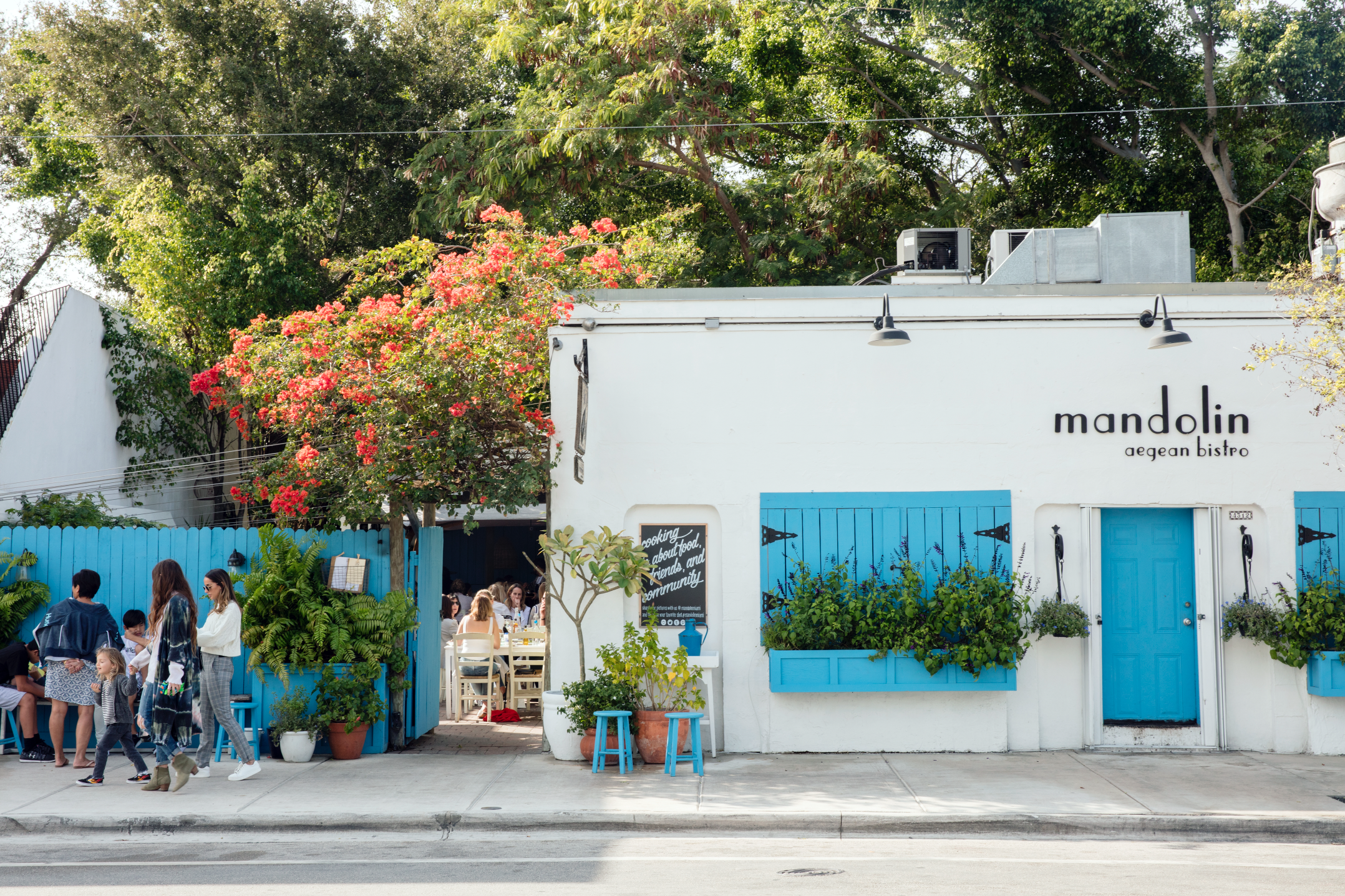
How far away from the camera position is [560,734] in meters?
9.72

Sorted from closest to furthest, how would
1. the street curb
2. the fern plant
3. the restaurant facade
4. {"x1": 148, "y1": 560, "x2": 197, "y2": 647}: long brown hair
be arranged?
the street curb → {"x1": 148, "y1": 560, "x2": 197, "y2": 647}: long brown hair → the fern plant → the restaurant facade

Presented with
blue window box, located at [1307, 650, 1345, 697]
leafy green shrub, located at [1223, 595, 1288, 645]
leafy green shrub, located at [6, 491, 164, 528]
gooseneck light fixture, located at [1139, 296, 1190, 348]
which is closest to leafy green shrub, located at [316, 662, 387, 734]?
leafy green shrub, located at [6, 491, 164, 528]

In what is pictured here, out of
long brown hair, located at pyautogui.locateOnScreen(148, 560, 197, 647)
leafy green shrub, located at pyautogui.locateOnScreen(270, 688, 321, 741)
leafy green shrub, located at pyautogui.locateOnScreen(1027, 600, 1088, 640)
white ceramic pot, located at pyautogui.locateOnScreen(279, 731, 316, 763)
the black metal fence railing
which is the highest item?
the black metal fence railing

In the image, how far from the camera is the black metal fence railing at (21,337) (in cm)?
1429

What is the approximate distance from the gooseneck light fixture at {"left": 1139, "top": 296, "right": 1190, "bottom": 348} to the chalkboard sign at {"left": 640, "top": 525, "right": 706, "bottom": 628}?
4437mm

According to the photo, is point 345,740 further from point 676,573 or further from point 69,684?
point 676,573

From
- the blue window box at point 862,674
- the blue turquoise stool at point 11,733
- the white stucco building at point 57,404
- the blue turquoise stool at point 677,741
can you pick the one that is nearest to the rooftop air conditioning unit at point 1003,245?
the blue window box at point 862,674

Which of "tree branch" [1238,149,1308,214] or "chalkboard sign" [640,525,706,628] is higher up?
"tree branch" [1238,149,1308,214]

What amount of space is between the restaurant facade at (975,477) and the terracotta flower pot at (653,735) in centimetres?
82

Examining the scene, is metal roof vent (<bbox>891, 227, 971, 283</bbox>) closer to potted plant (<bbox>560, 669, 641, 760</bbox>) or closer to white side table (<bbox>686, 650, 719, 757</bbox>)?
white side table (<bbox>686, 650, 719, 757</bbox>)

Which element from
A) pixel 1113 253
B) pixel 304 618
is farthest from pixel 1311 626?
pixel 304 618

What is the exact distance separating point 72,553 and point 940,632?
26.8 feet

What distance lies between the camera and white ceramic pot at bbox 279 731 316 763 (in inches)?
380

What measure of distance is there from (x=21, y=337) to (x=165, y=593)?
830 cm
